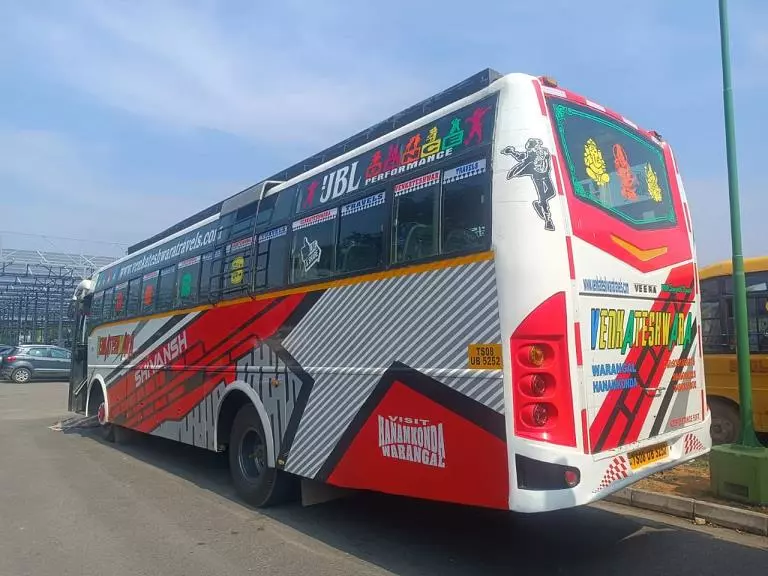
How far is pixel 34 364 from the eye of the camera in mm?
27859

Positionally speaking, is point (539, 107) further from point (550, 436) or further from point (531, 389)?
point (550, 436)

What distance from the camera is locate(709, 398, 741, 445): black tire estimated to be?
8.60 m

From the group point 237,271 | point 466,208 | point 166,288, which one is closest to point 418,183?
point 466,208

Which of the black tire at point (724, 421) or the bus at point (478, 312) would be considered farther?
the black tire at point (724, 421)

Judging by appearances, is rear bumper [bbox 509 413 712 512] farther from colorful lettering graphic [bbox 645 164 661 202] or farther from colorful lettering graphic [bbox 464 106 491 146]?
colorful lettering graphic [bbox 464 106 491 146]

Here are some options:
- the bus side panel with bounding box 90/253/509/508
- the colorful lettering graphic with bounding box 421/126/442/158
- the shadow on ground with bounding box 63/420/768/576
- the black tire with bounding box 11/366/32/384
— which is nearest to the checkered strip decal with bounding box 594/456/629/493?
the bus side panel with bounding box 90/253/509/508

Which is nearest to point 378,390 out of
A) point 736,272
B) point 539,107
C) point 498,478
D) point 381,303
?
point 381,303

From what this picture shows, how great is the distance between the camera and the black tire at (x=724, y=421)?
8.60 meters

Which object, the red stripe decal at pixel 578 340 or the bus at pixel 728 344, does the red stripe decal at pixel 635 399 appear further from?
the bus at pixel 728 344

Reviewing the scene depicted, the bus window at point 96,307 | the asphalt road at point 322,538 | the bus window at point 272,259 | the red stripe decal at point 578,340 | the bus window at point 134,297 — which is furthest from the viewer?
the bus window at point 96,307

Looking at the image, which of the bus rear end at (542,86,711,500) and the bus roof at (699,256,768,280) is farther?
the bus roof at (699,256,768,280)

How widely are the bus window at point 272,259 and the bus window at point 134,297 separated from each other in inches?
166

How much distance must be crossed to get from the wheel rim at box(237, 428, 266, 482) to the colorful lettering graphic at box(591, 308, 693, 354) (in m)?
4.07

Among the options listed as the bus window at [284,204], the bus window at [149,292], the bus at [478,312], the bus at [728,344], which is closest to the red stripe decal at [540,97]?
the bus at [478,312]
